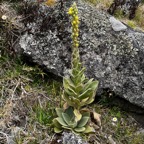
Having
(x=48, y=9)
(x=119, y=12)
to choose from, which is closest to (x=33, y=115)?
(x=48, y=9)

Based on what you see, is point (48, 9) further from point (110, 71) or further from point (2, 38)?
point (110, 71)

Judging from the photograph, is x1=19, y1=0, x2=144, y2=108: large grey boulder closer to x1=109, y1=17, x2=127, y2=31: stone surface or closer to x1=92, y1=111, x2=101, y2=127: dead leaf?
x1=109, y1=17, x2=127, y2=31: stone surface

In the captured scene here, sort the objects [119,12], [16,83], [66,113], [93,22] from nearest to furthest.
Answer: [66,113], [16,83], [93,22], [119,12]

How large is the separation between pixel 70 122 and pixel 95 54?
112 centimetres

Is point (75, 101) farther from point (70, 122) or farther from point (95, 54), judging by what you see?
point (95, 54)

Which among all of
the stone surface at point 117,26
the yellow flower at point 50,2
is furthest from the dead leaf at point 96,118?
the yellow flower at point 50,2

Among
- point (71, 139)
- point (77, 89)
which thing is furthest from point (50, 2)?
point (71, 139)

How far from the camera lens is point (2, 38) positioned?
5.25 meters

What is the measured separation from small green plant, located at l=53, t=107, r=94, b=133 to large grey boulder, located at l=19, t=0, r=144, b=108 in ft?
2.10

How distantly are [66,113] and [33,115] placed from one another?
46cm

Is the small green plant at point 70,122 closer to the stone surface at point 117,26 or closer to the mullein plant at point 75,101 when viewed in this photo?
the mullein plant at point 75,101

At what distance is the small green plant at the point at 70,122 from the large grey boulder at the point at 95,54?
640mm

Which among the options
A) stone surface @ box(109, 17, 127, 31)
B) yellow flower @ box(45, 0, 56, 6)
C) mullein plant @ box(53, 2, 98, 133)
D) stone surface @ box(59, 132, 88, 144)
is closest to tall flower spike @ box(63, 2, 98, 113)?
mullein plant @ box(53, 2, 98, 133)

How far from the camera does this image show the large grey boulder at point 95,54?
504 cm
